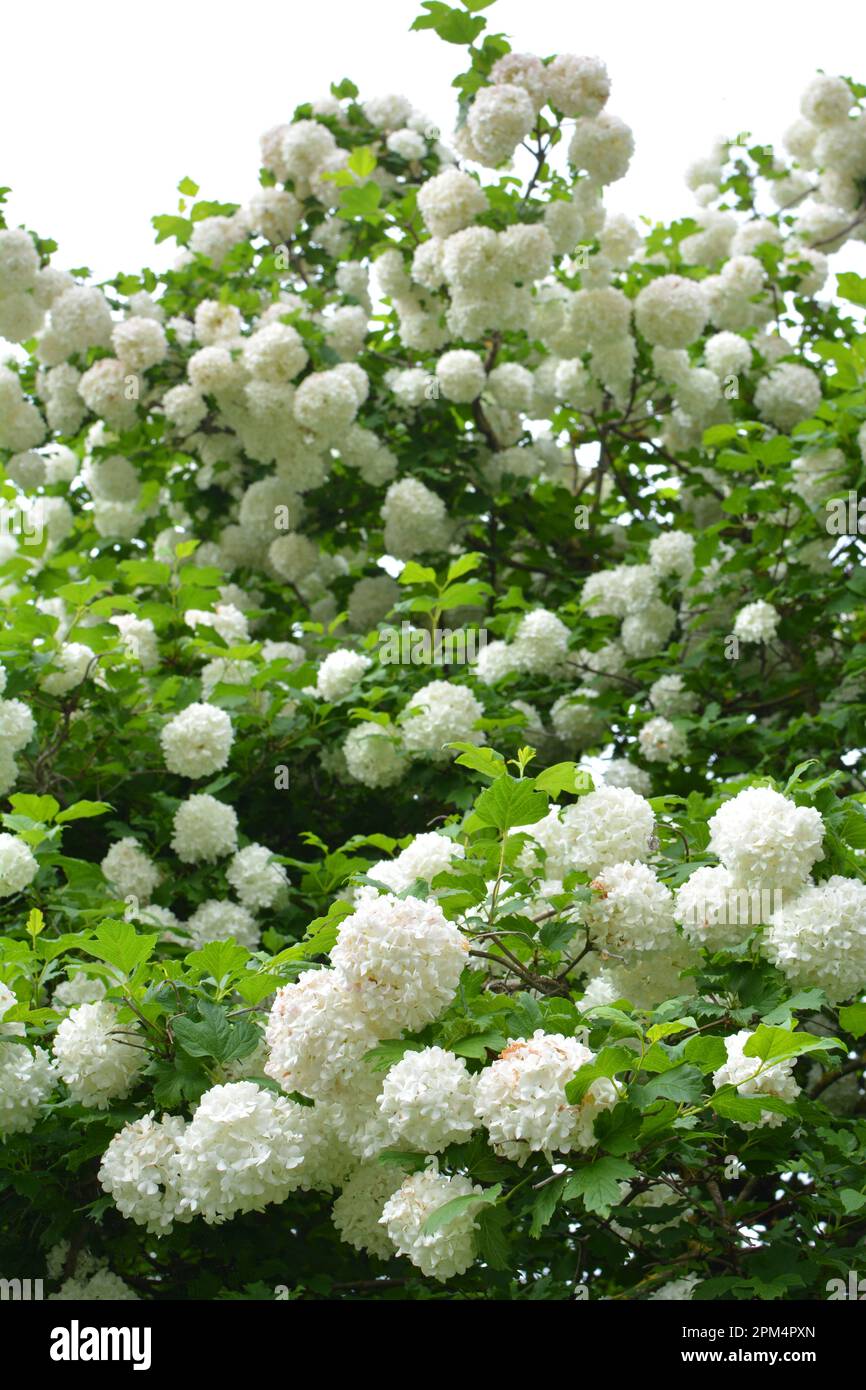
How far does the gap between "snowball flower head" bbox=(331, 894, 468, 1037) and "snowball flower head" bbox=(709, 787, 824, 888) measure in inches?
20.7

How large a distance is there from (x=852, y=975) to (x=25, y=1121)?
1.41 m

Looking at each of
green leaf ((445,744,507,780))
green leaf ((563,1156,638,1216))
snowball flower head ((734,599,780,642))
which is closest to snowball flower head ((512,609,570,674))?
snowball flower head ((734,599,780,642))

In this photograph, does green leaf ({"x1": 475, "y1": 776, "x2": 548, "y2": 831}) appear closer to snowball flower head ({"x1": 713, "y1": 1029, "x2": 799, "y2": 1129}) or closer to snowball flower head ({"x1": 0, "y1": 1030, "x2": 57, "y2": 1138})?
snowball flower head ({"x1": 713, "y1": 1029, "x2": 799, "y2": 1129})

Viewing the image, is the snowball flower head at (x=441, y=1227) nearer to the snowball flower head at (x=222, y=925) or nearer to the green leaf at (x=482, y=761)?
the green leaf at (x=482, y=761)

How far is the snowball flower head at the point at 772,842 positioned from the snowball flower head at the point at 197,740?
1.86 m

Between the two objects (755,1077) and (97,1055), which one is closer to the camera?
(755,1077)

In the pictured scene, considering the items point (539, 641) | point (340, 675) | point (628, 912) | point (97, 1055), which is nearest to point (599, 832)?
point (628, 912)

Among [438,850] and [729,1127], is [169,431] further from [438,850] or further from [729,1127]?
[729,1127]

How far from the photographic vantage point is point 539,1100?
1984 millimetres

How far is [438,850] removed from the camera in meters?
2.73

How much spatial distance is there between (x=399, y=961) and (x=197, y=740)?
193 centimetres

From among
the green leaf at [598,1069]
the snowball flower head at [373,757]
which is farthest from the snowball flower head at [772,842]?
the snowball flower head at [373,757]

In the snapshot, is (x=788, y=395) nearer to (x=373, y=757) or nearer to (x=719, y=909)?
(x=373, y=757)

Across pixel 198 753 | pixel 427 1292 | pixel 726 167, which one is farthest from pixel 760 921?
pixel 726 167
